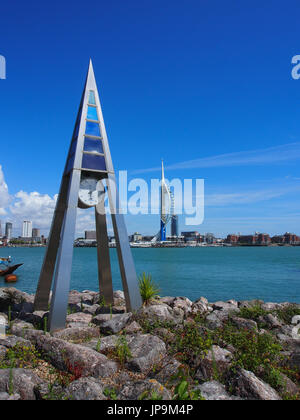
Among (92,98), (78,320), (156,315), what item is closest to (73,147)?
(92,98)

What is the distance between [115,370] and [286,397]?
315cm

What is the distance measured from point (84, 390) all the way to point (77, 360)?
1112mm

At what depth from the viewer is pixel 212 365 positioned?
21.0 ft

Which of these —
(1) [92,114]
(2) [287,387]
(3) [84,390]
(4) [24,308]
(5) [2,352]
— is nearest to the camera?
(3) [84,390]

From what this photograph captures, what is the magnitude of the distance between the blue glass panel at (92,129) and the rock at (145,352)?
263 inches

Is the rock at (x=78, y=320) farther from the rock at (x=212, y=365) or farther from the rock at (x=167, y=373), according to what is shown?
the rock at (x=212, y=365)

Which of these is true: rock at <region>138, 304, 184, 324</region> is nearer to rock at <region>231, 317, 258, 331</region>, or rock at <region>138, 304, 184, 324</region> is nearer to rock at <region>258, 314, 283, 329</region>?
rock at <region>231, 317, 258, 331</region>

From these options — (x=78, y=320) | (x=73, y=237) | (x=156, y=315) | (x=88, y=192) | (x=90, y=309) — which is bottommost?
(x=90, y=309)

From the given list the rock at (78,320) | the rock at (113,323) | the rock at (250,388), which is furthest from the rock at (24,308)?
the rock at (250,388)

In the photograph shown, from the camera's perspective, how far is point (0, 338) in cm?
741

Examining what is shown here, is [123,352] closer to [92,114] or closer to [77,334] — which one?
[77,334]

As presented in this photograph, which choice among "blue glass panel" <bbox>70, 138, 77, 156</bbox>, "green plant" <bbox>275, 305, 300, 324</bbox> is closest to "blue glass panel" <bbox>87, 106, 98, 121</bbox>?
"blue glass panel" <bbox>70, 138, 77, 156</bbox>

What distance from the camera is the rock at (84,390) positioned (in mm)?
5227
